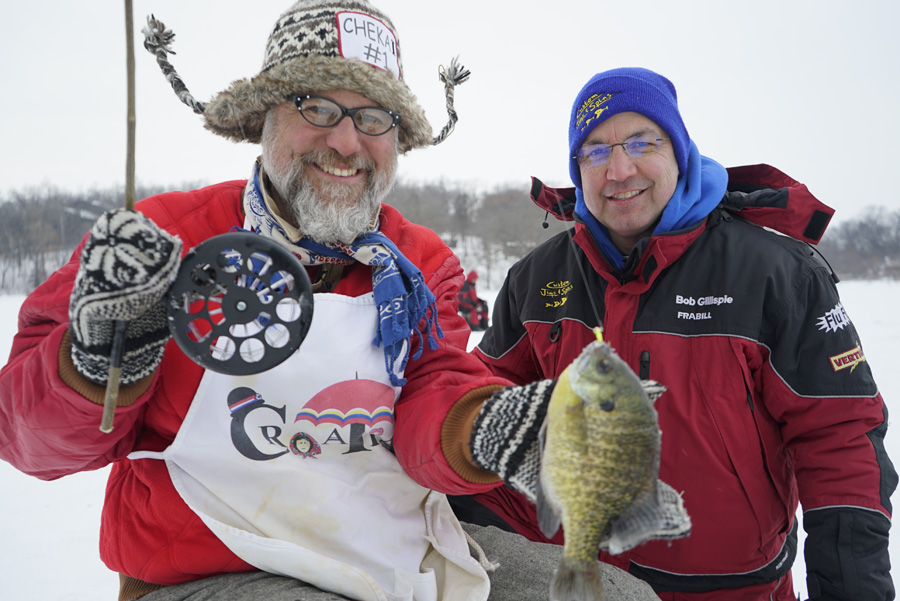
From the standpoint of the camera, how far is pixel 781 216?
10.2 feet

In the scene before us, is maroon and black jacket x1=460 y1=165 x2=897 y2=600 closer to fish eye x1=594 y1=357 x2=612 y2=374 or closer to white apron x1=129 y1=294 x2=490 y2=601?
white apron x1=129 y1=294 x2=490 y2=601

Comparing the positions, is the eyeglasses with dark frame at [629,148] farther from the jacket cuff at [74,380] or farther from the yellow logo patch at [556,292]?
the jacket cuff at [74,380]

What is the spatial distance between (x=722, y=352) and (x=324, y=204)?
80.4 inches

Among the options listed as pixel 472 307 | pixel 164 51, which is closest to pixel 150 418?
pixel 164 51

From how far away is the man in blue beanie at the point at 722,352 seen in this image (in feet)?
8.91

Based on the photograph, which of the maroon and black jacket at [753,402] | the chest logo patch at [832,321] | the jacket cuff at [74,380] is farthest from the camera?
the chest logo patch at [832,321]

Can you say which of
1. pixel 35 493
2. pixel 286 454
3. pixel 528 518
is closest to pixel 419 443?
pixel 286 454

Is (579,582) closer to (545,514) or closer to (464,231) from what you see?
(545,514)

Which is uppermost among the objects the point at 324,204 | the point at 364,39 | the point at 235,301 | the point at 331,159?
the point at 364,39

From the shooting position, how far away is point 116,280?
1694 mm

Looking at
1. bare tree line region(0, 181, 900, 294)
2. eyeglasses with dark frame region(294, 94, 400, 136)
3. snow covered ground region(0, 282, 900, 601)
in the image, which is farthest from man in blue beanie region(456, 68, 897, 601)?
bare tree line region(0, 181, 900, 294)

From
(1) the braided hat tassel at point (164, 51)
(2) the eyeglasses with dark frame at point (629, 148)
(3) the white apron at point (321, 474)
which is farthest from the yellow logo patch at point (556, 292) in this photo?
(1) the braided hat tassel at point (164, 51)

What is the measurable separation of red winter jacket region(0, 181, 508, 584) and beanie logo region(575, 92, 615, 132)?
1565 millimetres

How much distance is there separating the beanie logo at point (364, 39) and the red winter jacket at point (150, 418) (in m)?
0.84
